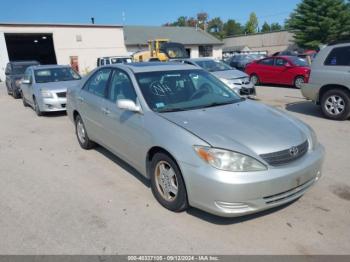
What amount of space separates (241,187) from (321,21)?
4845cm

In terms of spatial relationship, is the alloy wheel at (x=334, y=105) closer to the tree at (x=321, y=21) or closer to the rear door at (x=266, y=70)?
the rear door at (x=266, y=70)

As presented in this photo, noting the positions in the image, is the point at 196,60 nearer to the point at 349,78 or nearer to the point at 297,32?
the point at 349,78

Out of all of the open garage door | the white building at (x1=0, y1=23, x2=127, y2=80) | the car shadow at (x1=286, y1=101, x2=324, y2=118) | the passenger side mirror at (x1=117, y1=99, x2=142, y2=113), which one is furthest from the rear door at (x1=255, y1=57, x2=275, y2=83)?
the open garage door

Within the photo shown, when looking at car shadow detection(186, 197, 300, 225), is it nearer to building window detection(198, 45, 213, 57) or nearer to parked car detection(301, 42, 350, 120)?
parked car detection(301, 42, 350, 120)

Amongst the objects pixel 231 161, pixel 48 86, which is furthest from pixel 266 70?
pixel 231 161

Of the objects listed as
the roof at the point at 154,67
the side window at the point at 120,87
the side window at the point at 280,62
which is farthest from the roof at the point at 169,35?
the side window at the point at 120,87

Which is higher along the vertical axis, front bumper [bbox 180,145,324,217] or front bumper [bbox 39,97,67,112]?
front bumper [bbox 180,145,324,217]

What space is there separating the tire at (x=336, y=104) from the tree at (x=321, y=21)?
4066 cm

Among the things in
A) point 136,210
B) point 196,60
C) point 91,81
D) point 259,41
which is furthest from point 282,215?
point 259,41

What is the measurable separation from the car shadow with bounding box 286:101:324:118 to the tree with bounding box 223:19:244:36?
11547 cm

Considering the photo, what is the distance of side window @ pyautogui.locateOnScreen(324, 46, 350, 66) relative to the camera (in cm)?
751

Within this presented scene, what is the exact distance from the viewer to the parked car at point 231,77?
1092 centimetres

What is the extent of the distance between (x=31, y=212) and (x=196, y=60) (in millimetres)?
10167

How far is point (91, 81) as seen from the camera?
18.5 ft
